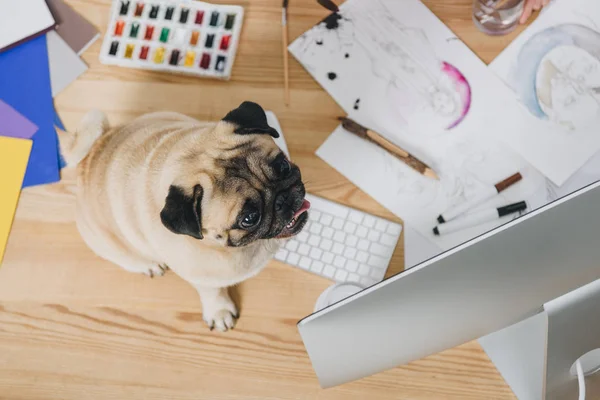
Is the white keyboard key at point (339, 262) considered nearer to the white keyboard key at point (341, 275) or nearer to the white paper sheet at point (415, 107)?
the white keyboard key at point (341, 275)

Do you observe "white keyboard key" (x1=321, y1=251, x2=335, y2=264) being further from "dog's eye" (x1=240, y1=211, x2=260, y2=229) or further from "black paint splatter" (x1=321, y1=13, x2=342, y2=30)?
"black paint splatter" (x1=321, y1=13, x2=342, y2=30)

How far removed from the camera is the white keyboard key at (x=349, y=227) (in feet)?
3.77

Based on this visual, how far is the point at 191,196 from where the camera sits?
898mm

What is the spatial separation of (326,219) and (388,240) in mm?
137

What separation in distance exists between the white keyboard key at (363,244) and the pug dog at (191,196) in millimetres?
142

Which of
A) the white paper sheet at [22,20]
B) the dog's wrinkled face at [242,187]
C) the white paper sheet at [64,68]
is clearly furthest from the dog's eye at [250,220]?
the white paper sheet at [22,20]

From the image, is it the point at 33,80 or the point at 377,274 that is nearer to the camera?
the point at 377,274

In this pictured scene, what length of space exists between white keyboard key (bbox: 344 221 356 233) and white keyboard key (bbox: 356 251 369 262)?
50 mm

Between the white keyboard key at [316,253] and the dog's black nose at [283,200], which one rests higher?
the dog's black nose at [283,200]

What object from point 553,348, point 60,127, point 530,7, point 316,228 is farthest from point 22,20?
point 553,348

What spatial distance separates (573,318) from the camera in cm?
80

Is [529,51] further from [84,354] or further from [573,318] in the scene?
[84,354]

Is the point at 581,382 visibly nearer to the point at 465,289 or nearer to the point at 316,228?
the point at 465,289

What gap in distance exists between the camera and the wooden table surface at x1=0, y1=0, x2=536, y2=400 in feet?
3.73
